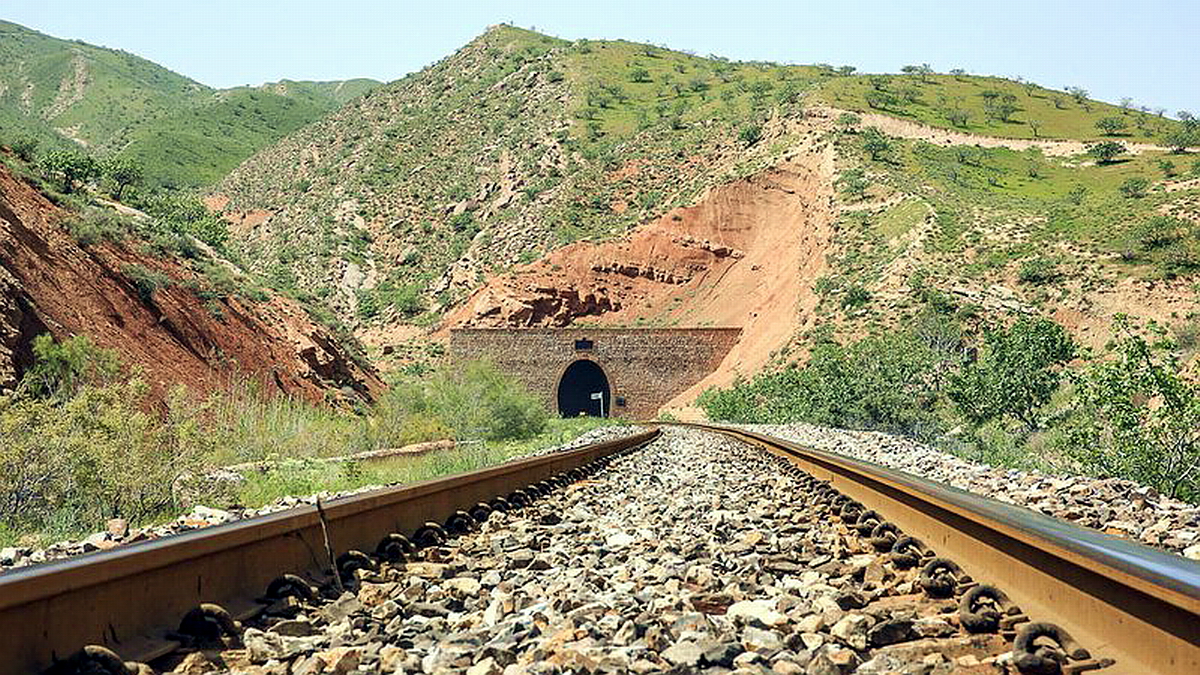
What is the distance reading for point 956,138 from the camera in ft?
284

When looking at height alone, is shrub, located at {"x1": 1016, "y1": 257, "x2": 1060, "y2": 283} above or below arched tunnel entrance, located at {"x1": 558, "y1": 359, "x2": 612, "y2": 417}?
above

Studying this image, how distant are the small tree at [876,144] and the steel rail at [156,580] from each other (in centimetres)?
7132

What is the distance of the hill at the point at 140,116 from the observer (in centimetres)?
13462

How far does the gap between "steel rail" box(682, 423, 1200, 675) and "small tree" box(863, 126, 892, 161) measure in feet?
231

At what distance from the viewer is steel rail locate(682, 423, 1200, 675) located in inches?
123

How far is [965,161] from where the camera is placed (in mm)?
78250

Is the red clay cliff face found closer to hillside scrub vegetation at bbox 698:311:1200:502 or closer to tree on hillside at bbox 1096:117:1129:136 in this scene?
hillside scrub vegetation at bbox 698:311:1200:502

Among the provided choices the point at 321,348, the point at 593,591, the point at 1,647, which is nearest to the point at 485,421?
the point at 321,348

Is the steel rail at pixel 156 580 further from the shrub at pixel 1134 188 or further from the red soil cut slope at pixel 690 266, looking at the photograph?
the red soil cut slope at pixel 690 266

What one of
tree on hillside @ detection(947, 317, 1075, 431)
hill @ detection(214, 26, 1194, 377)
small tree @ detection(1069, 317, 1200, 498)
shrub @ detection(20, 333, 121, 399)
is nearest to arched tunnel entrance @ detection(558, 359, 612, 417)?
hill @ detection(214, 26, 1194, 377)

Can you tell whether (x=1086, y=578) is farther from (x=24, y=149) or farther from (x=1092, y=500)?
(x=24, y=149)

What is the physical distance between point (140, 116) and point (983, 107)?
128645 mm

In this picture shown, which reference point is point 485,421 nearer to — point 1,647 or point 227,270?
point 227,270

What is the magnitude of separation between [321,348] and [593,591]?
1269 inches
